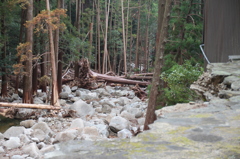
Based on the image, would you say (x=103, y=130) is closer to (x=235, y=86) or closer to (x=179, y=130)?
(x=235, y=86)

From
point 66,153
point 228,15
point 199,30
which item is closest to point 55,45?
point 199,30

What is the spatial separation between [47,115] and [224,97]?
6377 mm

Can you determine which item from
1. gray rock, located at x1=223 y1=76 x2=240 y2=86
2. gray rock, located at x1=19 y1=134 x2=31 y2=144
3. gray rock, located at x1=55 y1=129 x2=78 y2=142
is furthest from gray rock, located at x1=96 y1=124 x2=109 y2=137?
gray rock, located at x1=223 y1=76 x2=240 y2=86

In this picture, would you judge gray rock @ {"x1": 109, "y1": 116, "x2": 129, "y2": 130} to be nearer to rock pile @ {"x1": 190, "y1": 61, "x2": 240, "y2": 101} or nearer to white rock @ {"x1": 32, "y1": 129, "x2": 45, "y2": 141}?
white rock @ {"x1": 32, "y1": 129, "x2": 45, "y2": 141}

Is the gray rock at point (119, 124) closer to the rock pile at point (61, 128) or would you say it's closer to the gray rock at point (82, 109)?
the rock pile at point (61, 128)

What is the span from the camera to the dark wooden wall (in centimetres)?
573

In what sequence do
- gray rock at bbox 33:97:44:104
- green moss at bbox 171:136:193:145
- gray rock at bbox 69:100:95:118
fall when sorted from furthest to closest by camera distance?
gray rock at bbox 33:97:44:104
gray rock at bbox 69:100:95:118
green moss at bbox 171:136:193:145

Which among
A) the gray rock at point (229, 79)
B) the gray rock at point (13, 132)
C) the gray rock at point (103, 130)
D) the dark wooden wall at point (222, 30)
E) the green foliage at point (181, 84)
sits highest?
the dark wooden wall at point (222, 30)

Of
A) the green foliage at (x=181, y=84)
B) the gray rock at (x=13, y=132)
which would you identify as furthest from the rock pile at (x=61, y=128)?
the green foliage at (x=181, y=84)

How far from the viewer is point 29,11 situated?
926 cm

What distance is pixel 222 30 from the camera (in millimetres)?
5945

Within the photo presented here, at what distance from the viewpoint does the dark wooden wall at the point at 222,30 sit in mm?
5730

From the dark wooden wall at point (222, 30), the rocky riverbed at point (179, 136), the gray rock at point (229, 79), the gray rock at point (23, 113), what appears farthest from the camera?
the gray rock at point (23, 113)

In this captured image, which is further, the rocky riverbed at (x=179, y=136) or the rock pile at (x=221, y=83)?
the rock pile at (x=221, y=83)
